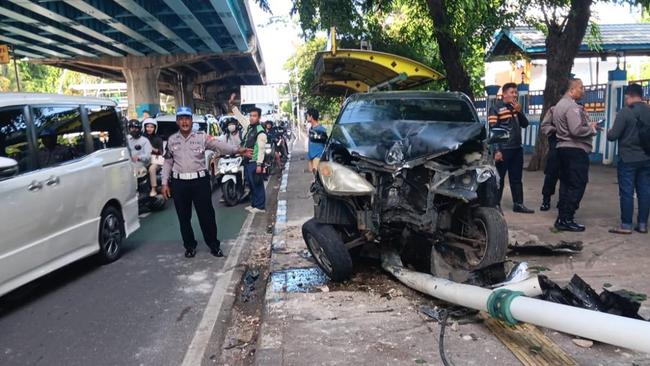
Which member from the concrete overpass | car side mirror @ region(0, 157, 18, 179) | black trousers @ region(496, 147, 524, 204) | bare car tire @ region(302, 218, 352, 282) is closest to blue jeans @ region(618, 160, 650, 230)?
black trousers @ region(496, 147, 524, 204)

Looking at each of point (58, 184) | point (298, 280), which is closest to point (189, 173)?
point (58, 184)

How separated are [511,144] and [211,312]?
479cm

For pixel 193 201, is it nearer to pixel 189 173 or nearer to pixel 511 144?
pixel 189 173

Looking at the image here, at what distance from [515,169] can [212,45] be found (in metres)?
22.2

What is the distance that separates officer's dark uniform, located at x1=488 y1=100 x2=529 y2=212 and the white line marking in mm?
3742

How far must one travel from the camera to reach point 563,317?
316cm

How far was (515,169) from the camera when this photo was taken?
762 centimetres

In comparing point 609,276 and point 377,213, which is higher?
point 377,213

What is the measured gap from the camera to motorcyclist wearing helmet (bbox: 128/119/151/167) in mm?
9648

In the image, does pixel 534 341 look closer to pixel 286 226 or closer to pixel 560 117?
pixel 560 117

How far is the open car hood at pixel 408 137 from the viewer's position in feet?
15.3

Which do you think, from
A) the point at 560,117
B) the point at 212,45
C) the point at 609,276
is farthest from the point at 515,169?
the point at 212,45

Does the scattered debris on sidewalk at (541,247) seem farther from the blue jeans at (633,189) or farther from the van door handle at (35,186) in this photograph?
the van door handle at (35,186)

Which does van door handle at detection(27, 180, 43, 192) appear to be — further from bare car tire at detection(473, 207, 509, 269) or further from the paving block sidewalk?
bare car tire at detection(473, 207, 509, 269)
